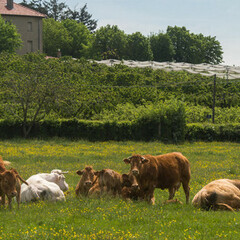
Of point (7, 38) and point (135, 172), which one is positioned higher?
point (7, 38)

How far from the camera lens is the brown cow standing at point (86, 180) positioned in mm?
13239

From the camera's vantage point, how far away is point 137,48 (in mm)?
102625

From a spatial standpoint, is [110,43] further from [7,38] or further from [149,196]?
[149,196]

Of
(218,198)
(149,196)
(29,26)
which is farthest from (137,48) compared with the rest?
(218,198)

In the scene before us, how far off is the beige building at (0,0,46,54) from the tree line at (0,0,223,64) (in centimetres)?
1232

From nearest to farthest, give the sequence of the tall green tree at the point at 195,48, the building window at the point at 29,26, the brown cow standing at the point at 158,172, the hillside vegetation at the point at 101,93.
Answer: the brown cow standing at the point at 158,172, the hillside vegetation at the point at 101,93, the building window at the point at 29,26, the tall green tree at the point at 195,48

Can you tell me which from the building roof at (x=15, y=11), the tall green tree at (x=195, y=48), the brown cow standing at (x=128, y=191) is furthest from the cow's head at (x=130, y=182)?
the tall green tree at (x=195, y=48)

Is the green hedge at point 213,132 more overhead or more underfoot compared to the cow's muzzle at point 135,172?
more underfoot

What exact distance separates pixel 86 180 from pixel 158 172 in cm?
215

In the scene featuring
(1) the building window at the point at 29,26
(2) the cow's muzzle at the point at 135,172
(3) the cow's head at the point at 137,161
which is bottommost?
(2) the cow's muzzle at the point at 135,172

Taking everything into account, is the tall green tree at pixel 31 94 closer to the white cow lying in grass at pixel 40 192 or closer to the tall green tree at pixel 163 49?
the white cow lying in grass at pixel 40 192

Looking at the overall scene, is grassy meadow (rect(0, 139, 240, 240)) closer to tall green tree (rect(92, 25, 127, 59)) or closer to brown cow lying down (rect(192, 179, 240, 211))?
brown cow lying down (rect(192, 179, 240, 211))

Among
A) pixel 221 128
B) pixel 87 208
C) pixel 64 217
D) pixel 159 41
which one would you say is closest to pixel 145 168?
pixel 87 208

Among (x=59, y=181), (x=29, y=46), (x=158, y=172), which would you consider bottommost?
(x=59, y=181)
